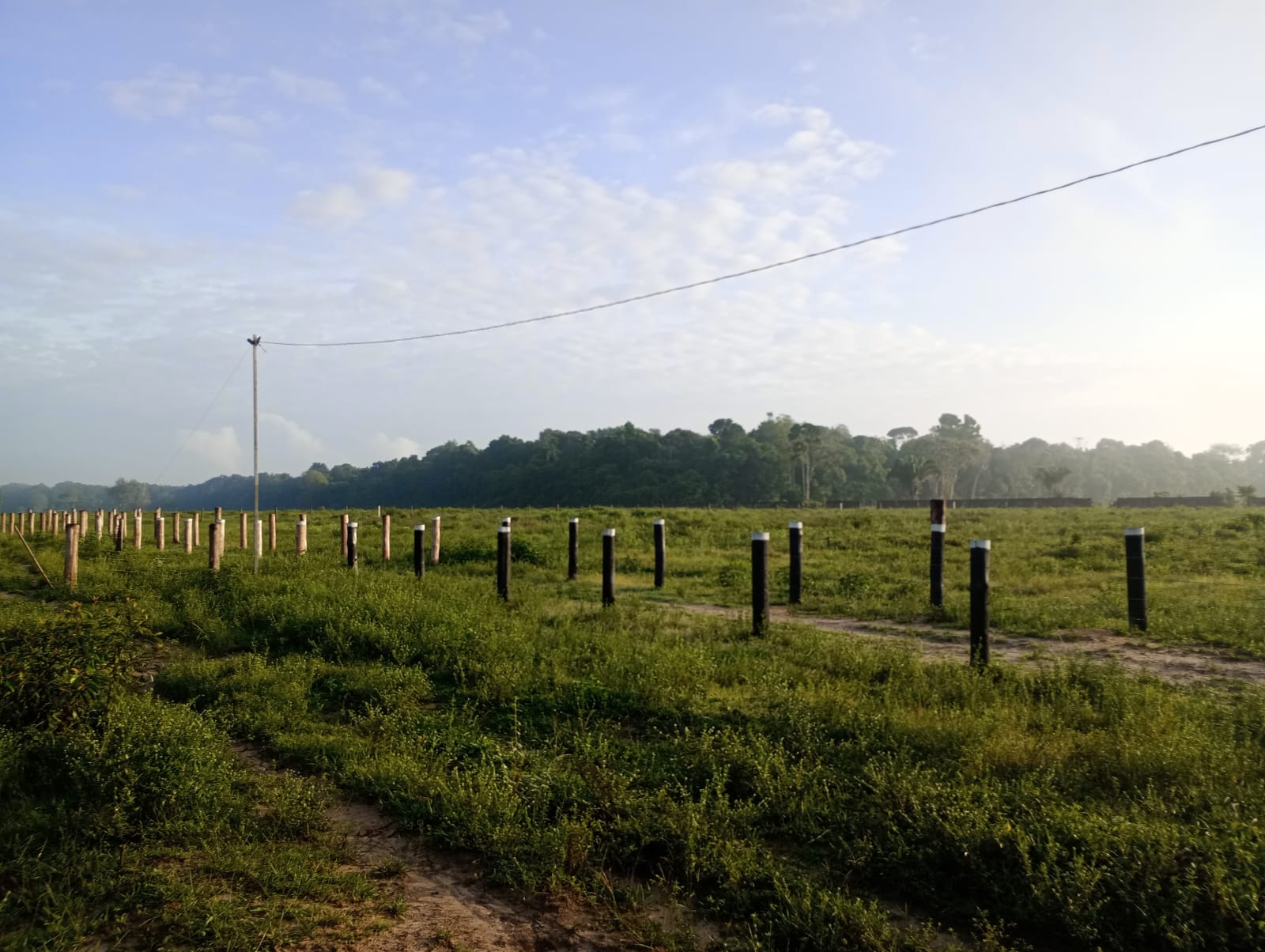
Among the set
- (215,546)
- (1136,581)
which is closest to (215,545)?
(215,546)

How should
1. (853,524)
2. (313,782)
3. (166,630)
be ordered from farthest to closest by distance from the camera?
(853,524)
(166,630)
(313,782)

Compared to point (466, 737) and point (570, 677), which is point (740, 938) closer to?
point (466, 737)

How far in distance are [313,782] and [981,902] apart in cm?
398

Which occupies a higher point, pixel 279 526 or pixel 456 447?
pixel 456 447

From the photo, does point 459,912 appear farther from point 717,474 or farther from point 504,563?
point 717,474

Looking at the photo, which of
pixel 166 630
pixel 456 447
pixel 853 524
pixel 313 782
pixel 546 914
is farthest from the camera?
pixel 456 447

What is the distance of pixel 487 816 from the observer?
15.2 ft

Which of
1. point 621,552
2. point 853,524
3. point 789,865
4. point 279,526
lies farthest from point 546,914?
point 279,526

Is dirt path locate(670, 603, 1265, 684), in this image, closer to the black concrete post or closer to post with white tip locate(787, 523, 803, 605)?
post with white tip locate(787, 523, 803, 605)

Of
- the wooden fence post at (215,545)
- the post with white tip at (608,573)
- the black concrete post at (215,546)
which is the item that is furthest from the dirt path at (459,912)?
the wooden fence post at (215,545)

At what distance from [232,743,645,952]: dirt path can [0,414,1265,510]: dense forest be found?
176 ft

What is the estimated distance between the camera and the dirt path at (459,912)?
365cm

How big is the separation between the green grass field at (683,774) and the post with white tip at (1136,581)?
0.24 meters

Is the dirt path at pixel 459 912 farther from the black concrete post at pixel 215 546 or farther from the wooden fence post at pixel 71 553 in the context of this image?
the wooden fence post at pixel 71 553
